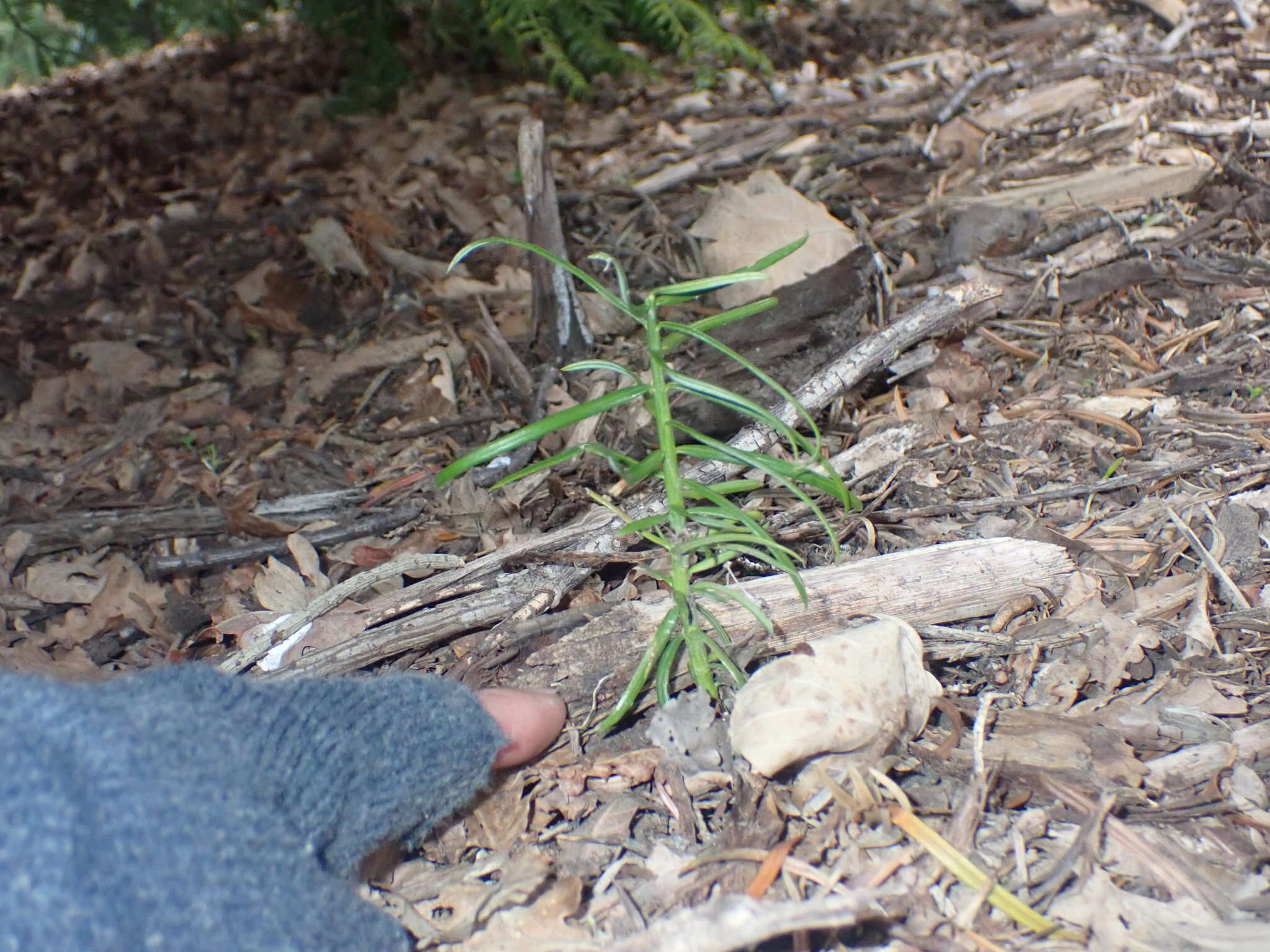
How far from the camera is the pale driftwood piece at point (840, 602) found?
1.54 metres

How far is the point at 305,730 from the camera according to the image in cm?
121

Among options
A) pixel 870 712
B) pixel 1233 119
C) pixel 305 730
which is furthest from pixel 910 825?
pixel 1233 119

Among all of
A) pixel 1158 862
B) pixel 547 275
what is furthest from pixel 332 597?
pixel 1158 862

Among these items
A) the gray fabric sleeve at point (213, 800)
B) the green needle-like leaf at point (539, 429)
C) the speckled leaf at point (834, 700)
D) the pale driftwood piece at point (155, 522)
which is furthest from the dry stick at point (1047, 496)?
the pale driftwood piece at point (155, 522)

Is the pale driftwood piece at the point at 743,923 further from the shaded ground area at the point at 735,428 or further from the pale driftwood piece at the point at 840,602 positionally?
the pale driftwood piece at the point at 840,602

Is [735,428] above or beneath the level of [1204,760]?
above

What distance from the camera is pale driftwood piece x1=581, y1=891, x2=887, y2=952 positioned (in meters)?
1.11

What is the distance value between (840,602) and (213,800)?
1.03 meters

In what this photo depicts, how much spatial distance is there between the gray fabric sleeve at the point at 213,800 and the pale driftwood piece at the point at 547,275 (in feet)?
4.54

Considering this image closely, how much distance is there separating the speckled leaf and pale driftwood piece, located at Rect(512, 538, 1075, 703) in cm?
14

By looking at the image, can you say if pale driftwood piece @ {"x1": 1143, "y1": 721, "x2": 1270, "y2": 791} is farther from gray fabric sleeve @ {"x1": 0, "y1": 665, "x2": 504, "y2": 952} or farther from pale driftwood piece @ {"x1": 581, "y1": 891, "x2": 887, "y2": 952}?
gray fabric sleeve @ {"x1": 0, "y1": 665, "x2": 504, "y2": 952}

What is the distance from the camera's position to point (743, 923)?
1125 mm

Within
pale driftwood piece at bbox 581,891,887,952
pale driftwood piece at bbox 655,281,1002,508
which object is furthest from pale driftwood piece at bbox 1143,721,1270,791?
pale driftwood piece at bbox 655,281,1002,508

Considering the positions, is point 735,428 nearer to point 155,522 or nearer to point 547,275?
point 547,275
